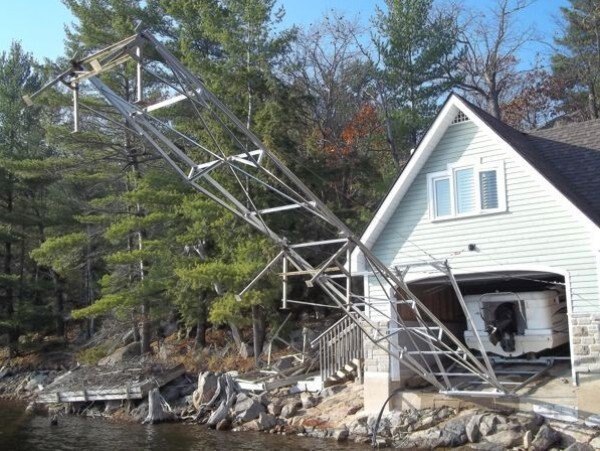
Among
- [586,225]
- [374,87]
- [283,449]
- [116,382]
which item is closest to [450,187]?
[586,225]

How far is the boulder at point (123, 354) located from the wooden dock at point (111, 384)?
2.61 m

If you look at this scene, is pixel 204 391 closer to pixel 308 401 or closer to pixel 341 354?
pixel 308 401

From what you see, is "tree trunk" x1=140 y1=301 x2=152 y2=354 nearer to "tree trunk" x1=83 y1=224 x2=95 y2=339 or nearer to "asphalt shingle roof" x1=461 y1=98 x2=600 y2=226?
"tree trunk" x1=83 y1=224 x2=95 y2=339

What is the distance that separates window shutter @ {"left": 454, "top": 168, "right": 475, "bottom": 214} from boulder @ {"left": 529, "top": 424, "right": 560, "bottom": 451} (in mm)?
4944

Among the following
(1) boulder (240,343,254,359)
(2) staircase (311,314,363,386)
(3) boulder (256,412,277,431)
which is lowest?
(3) boulder (256,412,277,431)

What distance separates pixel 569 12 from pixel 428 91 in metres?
11.1

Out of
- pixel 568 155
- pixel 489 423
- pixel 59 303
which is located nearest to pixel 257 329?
pixel 489 423

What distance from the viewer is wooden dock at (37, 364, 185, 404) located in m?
20.3

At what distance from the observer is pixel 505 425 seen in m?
13.0

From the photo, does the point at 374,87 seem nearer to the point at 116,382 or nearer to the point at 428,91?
the point at 428,91

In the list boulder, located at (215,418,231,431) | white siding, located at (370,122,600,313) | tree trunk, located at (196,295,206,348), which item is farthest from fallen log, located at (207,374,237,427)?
tree trunk, located at (196,295,206,348)

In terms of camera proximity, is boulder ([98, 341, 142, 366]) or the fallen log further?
boulder ([98, 341, 142, 366])

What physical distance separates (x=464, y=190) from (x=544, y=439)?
5.63m

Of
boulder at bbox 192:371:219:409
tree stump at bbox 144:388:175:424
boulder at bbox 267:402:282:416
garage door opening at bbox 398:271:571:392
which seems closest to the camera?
garage door opening at bbox 398:271:571:392
